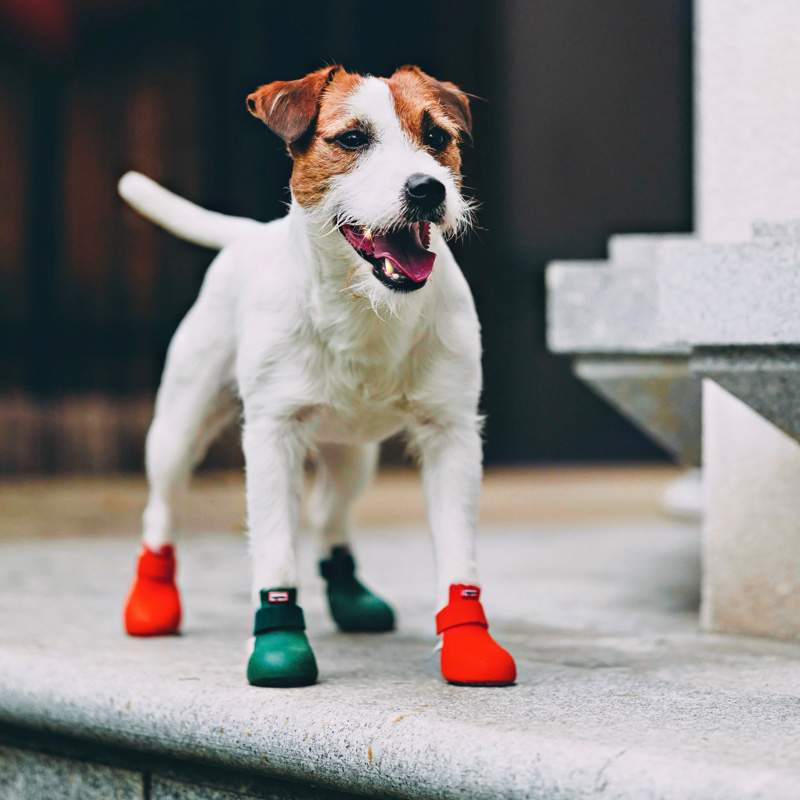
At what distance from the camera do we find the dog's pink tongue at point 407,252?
6.39 feet

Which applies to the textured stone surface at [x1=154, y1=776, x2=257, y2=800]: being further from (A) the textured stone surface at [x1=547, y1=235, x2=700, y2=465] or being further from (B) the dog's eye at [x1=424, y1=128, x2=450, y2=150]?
(A) the textured stone surface at [x1=547, y1=235, x2=700, y2=465]

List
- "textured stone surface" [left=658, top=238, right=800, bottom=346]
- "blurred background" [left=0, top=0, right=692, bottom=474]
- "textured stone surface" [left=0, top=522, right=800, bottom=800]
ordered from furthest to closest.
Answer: "blurred background" [left=0, top=0, right=692, bottom=474] → "textured stone surface" [left=658, top=238, right=800, bottom=346] → "textured stone surface" [left=0, top=522, right=800, bottom=800]

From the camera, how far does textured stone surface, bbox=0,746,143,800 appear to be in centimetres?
221

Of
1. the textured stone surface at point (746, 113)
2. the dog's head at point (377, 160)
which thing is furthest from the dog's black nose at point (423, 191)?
the textured stone surface at point (746, 113)

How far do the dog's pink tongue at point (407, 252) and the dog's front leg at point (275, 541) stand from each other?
0.48 metres

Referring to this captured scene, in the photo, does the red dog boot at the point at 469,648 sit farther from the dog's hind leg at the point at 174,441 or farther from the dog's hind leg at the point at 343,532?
the dog's hind leg at the point at 174,441

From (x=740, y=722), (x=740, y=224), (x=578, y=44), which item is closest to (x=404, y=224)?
(x=740, y=722)

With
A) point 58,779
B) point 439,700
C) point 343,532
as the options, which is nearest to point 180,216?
point 343,532

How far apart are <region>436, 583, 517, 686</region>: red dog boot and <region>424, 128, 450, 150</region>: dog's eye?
85 cm

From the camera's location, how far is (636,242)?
3.20 metres

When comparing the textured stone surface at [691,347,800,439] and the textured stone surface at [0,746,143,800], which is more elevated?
the textured stone surface at [691,347,800,439]

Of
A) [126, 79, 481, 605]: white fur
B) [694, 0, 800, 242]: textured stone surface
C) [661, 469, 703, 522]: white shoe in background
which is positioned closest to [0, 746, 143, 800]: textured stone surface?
[126, 79, 481, 605]: white fur

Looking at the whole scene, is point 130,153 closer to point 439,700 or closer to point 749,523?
point 749,523

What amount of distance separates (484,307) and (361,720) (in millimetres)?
7580
